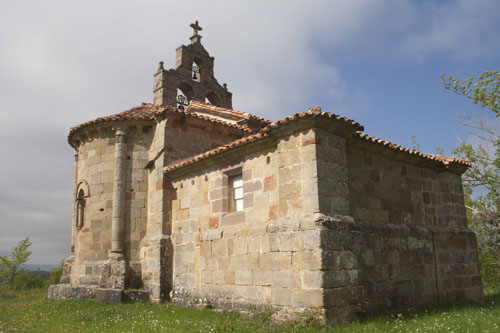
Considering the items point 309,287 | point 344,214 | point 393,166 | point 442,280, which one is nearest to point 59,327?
point 309,287

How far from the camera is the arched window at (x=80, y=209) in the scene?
12281mm

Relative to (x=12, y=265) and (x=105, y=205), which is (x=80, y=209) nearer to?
(x=105, y=205)

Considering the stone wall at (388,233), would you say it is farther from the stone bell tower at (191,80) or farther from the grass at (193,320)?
the stone bell tower at (191,80)

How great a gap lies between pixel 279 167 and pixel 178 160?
14.6 ft

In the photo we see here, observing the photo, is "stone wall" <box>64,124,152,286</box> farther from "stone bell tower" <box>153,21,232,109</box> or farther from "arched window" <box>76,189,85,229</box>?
"stone bell tower" <box>153,21,232,109</box>

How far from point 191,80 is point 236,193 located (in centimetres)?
697

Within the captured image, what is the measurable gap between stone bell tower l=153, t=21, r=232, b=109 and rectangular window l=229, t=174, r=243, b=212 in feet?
19.4

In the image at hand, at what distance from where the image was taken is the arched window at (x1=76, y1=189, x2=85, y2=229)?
1228cm

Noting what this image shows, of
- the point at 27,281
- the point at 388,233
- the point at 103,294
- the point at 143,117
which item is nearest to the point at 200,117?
the point at 143,117

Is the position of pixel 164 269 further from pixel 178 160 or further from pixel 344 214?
pixel 344 214

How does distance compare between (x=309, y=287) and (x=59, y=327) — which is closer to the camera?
(x=309, y=287)

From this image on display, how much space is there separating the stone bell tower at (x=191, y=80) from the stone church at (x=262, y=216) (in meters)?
0.13

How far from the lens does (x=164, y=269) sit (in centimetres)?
1033

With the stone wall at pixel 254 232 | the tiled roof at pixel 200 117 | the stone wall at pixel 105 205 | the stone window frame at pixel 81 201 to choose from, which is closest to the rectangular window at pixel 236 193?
the stone wall at pixel 254 232
